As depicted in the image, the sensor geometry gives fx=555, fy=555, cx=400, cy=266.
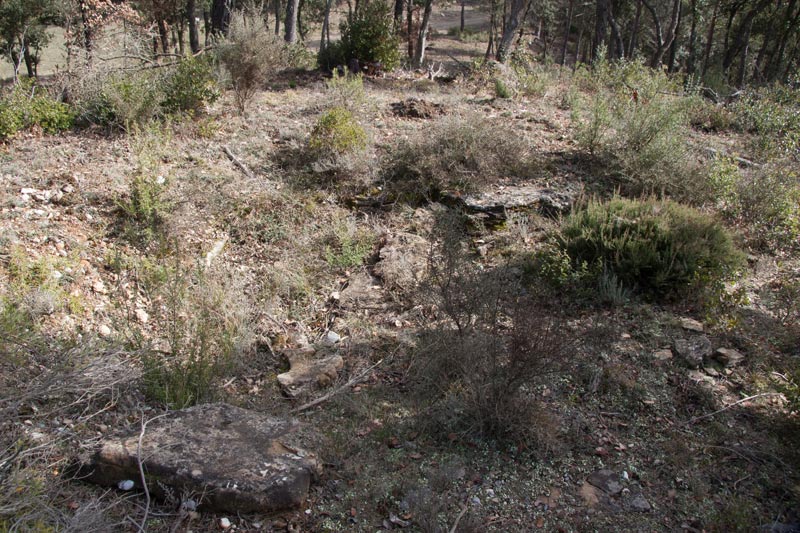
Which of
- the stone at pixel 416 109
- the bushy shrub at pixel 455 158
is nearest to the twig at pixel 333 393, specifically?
the bushy shrub at pixel 455 158

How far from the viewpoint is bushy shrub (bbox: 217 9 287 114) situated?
8.21 metres

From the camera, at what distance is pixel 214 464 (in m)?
3.01

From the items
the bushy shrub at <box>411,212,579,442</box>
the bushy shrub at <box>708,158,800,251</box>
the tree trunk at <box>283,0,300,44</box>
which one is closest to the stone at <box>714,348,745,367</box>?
the bushy shrub at <box>411,212,579,442</box>

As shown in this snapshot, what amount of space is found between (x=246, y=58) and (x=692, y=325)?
687cm

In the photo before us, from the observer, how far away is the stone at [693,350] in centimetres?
425

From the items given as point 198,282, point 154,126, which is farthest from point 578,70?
point 198,282

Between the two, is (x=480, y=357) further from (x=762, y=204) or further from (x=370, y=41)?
(x=370, y=41)

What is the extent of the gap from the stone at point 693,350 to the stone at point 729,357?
0.22 feet

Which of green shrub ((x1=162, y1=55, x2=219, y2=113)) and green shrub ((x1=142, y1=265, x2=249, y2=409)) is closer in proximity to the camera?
green shrub ((x1=142, y1=265, x2=249, y2=409))

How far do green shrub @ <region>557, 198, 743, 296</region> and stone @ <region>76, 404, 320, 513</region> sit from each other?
3.17m

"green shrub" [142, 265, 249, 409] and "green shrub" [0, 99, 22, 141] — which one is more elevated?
"green shrub" [0, 99, 22, 141]

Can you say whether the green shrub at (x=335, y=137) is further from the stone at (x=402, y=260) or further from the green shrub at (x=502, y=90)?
the green shrub at (x=502, y=90)

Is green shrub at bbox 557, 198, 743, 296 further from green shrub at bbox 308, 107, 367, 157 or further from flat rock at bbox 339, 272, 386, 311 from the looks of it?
green shrub at bbox 308, 107, 367, 157

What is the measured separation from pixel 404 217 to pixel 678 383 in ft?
11.3
